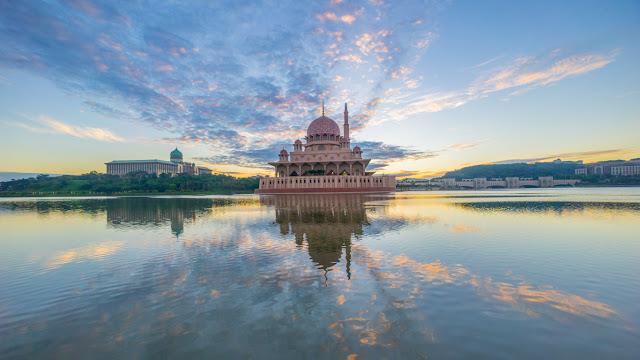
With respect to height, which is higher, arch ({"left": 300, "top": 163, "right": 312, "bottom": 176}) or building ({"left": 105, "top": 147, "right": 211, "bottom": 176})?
building ({"left": 105, "top": 147, "right": 211, "bottom": 176})

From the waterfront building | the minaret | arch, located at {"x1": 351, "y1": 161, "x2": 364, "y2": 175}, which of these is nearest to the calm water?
arch, located at {"x1": 351, "y1": 161, "x2": 364, "y2": 175}

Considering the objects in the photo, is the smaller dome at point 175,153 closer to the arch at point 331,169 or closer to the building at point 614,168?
the arch at point 331,169

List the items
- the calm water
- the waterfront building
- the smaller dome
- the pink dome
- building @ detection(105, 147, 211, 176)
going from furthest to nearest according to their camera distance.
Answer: the smaller dome, building @ detection(105, 147, 211, 176), the waterfront building, the pink dome, the calm water

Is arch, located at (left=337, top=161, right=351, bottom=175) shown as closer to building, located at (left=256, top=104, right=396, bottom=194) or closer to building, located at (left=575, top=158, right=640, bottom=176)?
Result: building, located at (left=256, top=104, right=396, bottom=194)

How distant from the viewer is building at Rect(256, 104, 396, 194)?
6375 cm

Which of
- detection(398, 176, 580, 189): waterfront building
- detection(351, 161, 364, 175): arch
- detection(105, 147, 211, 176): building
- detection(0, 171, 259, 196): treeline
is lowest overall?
detection(398, 176, 580, 189): waterfront building

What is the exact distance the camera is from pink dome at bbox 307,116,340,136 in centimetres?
7169

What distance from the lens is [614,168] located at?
484 ft

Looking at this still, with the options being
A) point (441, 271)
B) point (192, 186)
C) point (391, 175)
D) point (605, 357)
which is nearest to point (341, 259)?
point (441, 271)

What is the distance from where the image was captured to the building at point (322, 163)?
63.8 meters

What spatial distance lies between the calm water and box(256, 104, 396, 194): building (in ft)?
170

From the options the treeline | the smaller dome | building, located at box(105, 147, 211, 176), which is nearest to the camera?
the treeline

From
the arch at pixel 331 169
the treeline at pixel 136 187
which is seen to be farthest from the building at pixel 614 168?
the treeline at pixel 136 187

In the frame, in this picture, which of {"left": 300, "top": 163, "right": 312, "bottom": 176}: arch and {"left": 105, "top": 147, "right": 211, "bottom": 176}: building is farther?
{"left": 105, "top": 147, "right": 211, "bottom": 176}: building
